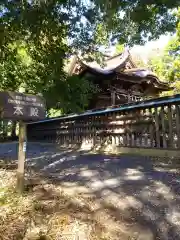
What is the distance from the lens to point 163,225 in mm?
2941

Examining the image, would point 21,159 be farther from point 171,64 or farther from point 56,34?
point 171,64

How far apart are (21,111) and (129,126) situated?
408 cm

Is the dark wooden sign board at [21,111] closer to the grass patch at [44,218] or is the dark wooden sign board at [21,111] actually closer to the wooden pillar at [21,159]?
the wooden pillar at [21,159]

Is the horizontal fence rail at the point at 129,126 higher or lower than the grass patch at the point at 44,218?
higher

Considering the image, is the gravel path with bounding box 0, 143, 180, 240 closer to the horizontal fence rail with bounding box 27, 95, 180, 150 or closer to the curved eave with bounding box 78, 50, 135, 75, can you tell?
the horizontal fence rail with bounding box 27, 95, 180, 150

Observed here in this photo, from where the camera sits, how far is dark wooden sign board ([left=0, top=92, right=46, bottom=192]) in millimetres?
3668

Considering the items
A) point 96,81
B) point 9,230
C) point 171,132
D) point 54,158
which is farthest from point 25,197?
point 96,81

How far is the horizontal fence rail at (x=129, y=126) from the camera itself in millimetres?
6109

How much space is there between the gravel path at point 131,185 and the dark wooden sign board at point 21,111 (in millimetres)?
871

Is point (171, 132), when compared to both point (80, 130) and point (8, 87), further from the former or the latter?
point (8, 87)

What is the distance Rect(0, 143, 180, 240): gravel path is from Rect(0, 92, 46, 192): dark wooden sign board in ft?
2.86

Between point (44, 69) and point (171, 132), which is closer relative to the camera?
point (171, 132)

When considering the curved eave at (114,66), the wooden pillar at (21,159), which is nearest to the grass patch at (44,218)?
the wooden pillar at (21,159)

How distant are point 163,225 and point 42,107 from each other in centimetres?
254
